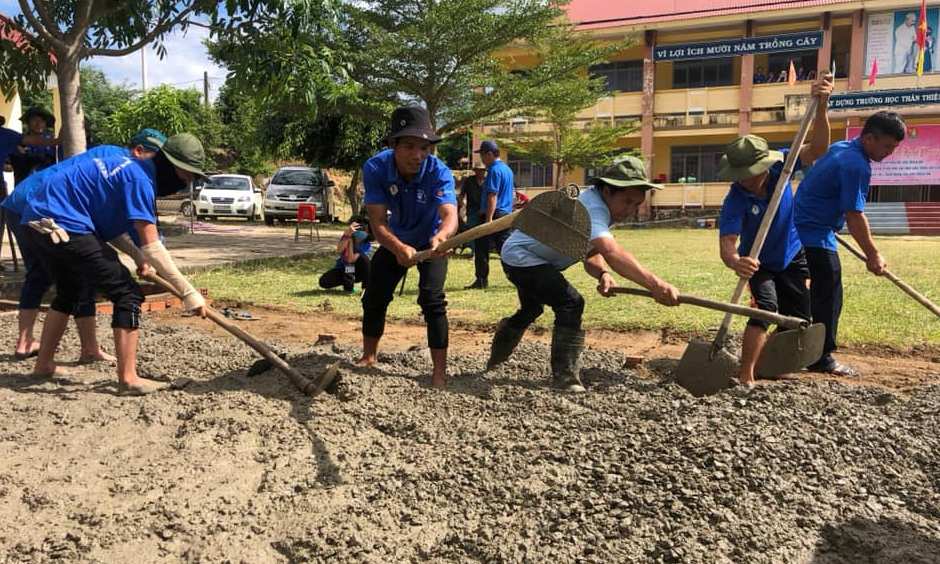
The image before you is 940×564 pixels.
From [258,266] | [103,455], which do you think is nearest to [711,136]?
[258,266]

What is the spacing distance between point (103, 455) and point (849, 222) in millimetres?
4286

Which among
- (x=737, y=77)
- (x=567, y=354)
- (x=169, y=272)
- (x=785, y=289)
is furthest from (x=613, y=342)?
(x=737, y=77)

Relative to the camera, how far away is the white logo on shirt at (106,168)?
3799 mm

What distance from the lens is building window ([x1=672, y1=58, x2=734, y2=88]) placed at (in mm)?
27281

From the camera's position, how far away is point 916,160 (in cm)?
2266

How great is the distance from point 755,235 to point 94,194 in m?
3.63

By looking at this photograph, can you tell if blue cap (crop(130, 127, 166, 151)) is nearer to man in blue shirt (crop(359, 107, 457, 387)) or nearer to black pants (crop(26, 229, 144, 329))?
black pants (crop(26, 229, 144, 329))

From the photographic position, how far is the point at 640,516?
2545 millimetres

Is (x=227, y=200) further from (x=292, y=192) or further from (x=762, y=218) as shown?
(x=762, y=218)

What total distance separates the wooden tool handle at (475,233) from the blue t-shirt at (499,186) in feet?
14.9

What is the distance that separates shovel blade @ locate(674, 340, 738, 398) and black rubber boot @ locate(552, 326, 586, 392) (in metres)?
0.60

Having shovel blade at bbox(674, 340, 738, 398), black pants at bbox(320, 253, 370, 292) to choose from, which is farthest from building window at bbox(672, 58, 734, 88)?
shovel blade at bbox(674, 340, 738, 398)

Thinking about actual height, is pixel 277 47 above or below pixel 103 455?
above

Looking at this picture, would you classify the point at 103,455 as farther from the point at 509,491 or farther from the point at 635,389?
the point at 635,389
